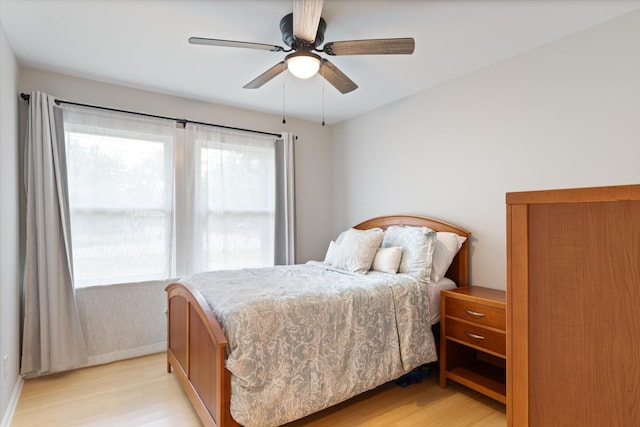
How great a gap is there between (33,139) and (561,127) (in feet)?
13.3

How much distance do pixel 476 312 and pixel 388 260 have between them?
31.0 inches

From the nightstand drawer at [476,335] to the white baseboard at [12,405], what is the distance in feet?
9.77

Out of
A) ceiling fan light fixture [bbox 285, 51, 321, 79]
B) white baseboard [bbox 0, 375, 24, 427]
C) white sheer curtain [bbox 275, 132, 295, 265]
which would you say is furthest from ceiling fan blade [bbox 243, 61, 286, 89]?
white baseboard [bbox 0, 375, 24, 427]

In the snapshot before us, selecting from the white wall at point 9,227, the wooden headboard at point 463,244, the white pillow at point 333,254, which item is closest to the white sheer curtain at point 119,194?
the white wall at point 9,227

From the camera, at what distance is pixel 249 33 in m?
2.27

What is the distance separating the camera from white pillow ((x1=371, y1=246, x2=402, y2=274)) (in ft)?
9.26

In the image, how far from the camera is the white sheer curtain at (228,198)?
3461mm

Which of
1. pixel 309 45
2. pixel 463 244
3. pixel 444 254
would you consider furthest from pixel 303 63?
pixel 463 244

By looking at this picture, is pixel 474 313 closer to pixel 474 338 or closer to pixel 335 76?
pixel 474 338

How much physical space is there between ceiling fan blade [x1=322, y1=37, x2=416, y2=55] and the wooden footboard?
1.74 m

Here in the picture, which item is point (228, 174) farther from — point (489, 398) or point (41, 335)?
point (489, 398)

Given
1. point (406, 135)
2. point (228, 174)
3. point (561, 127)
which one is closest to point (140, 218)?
point (228, 174)

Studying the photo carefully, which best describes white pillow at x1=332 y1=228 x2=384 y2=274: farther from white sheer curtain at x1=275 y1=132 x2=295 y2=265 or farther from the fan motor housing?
the fan motor housing

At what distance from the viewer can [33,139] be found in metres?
→ 2.68
